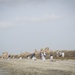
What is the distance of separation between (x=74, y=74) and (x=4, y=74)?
8.59 meters

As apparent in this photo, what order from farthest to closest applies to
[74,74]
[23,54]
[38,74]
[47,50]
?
1. [23,54]
2. [47,50]
3. [38,74]
4. [74,74]

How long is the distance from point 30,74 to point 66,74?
383cm

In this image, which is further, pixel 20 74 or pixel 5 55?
pixel 5 55

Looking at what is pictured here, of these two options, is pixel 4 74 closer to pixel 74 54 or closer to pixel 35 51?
pixel 74 54

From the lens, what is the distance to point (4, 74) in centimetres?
2702

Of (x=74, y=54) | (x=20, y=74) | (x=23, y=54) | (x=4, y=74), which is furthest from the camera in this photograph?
(x=23, y=54)

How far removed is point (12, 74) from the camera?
26047 mm

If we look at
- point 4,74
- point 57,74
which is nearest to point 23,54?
point 4,74

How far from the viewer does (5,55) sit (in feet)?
242

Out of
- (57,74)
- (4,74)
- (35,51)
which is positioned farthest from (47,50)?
(57,74)

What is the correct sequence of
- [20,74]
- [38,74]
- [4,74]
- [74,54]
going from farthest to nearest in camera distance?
[74,54], [4,74], [20,74], [38,74]

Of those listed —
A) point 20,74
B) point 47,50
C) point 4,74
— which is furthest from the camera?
point 47,50

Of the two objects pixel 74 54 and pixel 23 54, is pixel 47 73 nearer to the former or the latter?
pixel 74 54

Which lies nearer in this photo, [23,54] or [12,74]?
[12,74]
